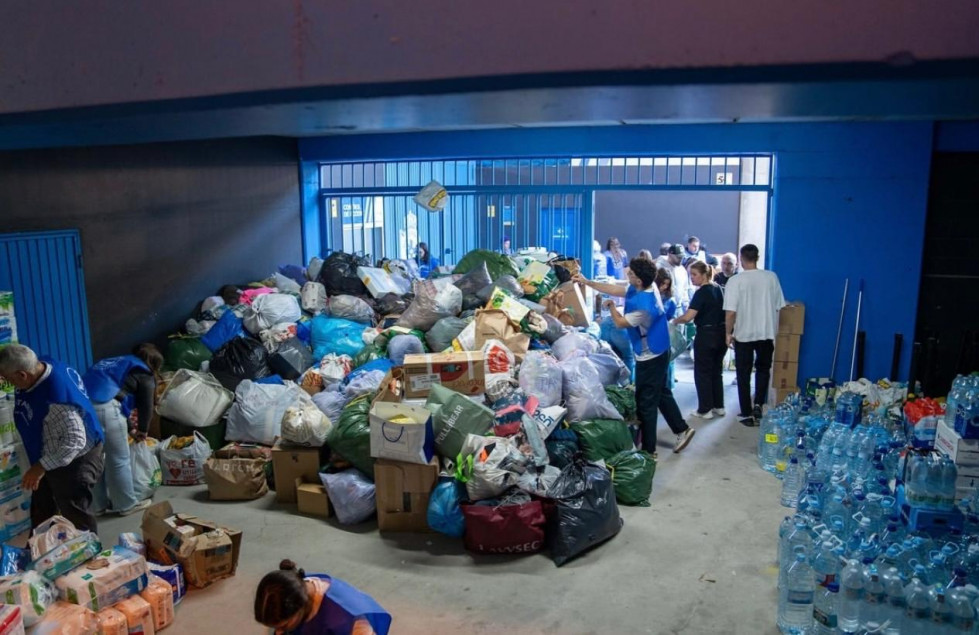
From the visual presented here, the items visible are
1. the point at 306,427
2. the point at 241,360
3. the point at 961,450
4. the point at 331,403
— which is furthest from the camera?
the point at 241,360

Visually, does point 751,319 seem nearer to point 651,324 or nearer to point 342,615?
point 651,324

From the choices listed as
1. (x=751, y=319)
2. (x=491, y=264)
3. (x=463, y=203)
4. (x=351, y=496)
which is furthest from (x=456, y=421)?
(x=463, y=203)

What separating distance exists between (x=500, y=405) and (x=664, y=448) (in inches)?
68.6

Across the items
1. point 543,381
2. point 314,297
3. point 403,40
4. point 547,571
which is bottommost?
point 547,571

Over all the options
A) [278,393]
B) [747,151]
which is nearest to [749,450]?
[747,151]

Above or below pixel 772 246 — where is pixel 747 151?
above

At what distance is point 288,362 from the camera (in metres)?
6.29

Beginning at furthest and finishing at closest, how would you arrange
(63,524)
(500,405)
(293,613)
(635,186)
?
(635,186) → (500,405) → (63,524) → (293,613)

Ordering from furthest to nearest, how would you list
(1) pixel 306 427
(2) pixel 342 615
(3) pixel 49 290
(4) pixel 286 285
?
(4) pixel 286 285, (3) pixel 49 290, (1) pixel 306 427, (2) pixel 342 615

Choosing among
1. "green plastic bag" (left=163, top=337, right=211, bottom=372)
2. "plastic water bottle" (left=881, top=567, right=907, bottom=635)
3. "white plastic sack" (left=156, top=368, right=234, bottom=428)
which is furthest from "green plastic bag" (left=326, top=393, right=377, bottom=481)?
"plastic water bottle" (left=881, top=567, right=907, bottom=635)

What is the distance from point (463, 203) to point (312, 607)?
21.4ft

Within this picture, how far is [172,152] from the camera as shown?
6.92 m

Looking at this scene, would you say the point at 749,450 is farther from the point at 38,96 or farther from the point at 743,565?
the point at 38,96

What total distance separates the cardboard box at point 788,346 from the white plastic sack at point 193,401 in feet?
15.4
